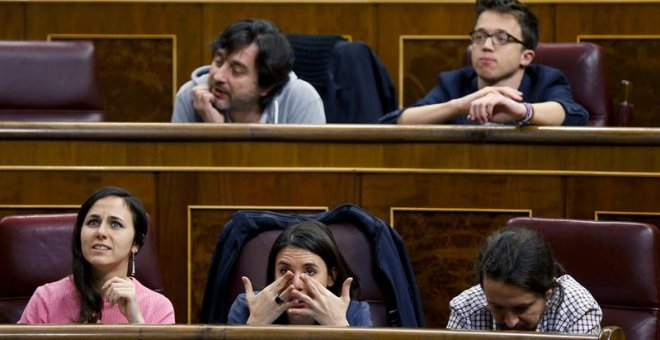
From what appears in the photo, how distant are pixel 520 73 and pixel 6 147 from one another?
2.61 ft

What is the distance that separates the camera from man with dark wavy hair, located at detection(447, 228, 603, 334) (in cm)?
149

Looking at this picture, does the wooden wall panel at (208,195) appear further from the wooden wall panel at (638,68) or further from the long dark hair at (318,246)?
the wooden wall panel at (638,68)

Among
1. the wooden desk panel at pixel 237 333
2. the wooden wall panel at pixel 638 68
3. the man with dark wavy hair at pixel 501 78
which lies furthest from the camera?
the wooden wall panel at pixel 638 68

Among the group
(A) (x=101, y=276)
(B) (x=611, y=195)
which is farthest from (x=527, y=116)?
(A) (x=101, y=276)

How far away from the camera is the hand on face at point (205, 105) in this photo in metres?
2.17

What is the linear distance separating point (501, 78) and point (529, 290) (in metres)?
0.76

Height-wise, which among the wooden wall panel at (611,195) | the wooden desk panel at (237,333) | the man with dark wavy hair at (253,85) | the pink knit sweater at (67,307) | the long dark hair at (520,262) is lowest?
the pink knit sweater at (67,307)

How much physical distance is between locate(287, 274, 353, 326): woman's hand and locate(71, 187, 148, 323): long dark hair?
0.24 m

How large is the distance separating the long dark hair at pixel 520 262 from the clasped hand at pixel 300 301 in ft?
0.57

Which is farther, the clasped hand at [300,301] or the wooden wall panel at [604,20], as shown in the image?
the wooden wall panel at [604,20]

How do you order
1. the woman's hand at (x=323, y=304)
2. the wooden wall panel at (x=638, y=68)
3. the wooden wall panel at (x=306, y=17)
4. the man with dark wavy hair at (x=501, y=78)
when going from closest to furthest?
the woman's hand at (x=323, y=304)
the man with dark wavy hair at (x=501, y=78)
the wooden wall panel at (x=638, y=68)
the wooden wall panel at (x=306, y=17)

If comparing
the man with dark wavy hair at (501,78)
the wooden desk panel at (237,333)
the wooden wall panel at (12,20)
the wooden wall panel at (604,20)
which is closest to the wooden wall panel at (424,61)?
the wooden wall panel at (604,20)

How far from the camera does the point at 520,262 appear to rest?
150cm

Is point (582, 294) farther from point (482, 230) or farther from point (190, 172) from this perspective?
point (190, 172)
